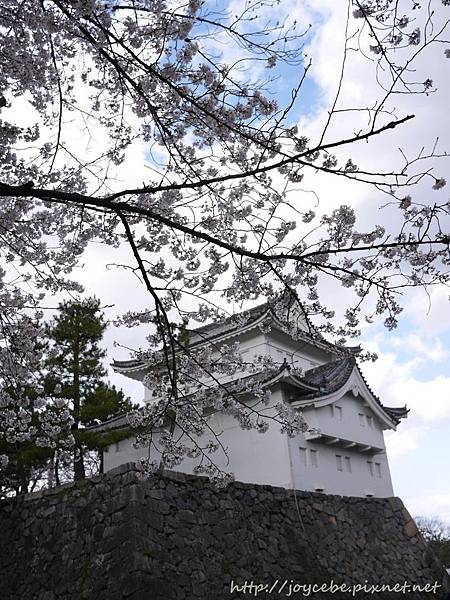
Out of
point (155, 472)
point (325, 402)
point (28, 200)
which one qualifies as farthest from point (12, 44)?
point (325, 402)

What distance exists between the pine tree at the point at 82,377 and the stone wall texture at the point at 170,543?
12.2ft

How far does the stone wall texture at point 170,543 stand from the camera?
579 centimetres

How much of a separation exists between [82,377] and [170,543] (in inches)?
252

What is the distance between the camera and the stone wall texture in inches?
228

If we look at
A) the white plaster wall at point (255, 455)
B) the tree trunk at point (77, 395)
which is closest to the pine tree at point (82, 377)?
the tree trunk at point (77, 395)

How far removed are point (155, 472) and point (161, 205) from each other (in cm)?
333

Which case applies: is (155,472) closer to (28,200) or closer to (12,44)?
(28,200)

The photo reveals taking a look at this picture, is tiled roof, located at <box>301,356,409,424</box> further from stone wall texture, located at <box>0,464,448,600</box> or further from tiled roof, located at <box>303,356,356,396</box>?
stone wall texture, located at <box>0,464,448,600</box>

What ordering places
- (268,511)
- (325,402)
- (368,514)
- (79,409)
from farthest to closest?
(325,402), (79,409), (368,514), (268,511)

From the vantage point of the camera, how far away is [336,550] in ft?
26.6

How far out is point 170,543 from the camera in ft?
19.9

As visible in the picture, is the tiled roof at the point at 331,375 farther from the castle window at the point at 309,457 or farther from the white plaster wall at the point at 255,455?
the castle window at the point at 309,457

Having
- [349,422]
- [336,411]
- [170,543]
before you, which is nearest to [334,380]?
[336,411]

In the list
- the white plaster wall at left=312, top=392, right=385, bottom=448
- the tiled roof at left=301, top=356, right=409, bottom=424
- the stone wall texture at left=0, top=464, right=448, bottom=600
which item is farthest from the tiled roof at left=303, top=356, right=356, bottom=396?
the stone wall texture at left=0, top=464, right=448, bottom=600
